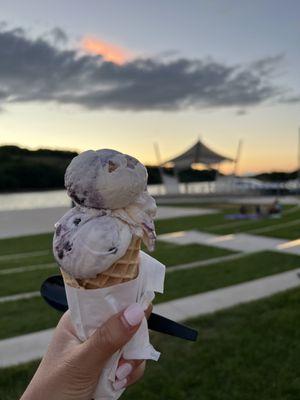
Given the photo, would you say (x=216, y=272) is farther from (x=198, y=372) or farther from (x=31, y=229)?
(x=31, y=229)

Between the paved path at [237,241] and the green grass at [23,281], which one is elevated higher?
the green grass at [23,281]

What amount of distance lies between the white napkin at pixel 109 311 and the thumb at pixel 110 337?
0.16ft

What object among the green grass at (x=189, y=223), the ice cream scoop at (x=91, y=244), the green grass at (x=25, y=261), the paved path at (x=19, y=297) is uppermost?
the ice cream scoop at (x=91, y=244)

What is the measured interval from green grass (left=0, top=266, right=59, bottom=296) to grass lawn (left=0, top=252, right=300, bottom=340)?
30.4 inches

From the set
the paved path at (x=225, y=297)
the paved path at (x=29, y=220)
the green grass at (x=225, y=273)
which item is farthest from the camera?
the paved path at (x=29, y=220)

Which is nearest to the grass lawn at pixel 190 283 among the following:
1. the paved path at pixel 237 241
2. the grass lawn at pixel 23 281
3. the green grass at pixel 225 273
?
the green grass at pixel 225 273

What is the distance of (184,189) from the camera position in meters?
38.5

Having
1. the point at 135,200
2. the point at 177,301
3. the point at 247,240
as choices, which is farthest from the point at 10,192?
the point at 135,200

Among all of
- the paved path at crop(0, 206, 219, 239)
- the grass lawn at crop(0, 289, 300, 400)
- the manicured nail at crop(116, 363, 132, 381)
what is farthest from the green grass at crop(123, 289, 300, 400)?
the paved path at crop(0, 206, 219, 239)

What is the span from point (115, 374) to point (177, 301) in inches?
212

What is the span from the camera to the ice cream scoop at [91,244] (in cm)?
159

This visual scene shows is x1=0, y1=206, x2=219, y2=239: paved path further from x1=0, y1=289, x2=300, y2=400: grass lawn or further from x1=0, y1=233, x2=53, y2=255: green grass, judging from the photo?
x1=0, y1=289, x2=300, y2=400: grass lawn

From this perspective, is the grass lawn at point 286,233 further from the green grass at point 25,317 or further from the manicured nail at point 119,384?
the manicured nail at point 119,384

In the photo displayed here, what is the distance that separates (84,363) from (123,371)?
18 cm
